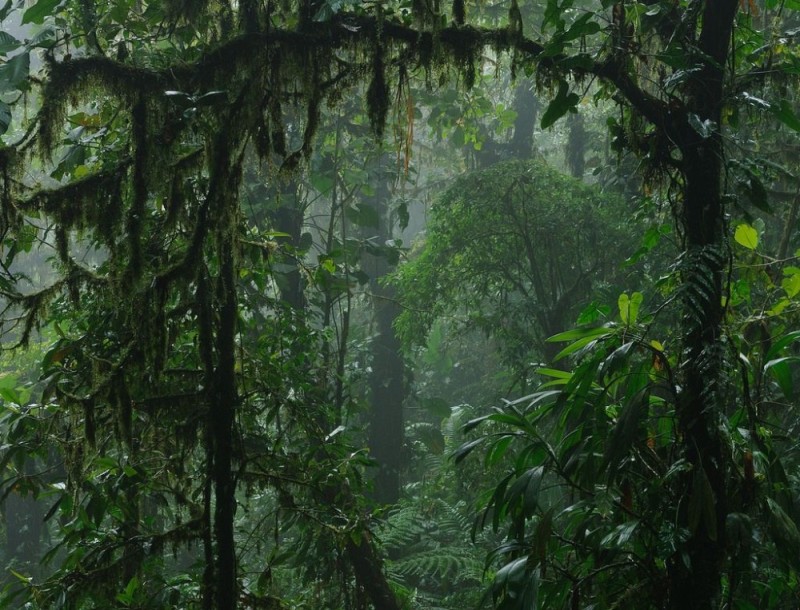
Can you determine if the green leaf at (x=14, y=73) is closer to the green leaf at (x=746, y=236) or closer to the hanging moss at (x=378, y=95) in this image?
the hanging moss at (x=378, y=95)

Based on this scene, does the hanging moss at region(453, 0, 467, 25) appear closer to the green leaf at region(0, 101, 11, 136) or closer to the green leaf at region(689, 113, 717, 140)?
the green leaf at region(689, 113, 717, 140)

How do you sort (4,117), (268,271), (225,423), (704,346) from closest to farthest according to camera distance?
1. (4,117)
2. (704,346)
3. (225,423)
4. (268,271)

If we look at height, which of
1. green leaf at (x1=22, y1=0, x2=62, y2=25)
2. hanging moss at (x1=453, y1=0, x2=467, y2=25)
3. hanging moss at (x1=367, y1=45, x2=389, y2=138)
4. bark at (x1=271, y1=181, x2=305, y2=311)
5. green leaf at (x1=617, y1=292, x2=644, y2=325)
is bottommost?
green leaf at (x1=617, y1=292, x2=644, y2=325)

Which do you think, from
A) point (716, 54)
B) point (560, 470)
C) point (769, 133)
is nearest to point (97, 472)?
point (560, 470)

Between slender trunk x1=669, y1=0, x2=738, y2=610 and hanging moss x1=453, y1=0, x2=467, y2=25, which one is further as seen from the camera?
hanging moss x1=453, y1=0, x2=467, y2=25

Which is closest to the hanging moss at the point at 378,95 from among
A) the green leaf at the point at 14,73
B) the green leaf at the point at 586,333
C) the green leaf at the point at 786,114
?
the green leaf at the point at 586,333

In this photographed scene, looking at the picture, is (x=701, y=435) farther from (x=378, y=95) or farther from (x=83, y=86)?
(x=83, y=86)

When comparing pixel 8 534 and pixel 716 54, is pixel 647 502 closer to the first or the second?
pixel 716 54

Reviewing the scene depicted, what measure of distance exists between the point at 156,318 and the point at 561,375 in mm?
1141

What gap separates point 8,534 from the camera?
10688mm

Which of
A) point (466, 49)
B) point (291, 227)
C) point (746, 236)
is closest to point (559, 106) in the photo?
point (466, 49)

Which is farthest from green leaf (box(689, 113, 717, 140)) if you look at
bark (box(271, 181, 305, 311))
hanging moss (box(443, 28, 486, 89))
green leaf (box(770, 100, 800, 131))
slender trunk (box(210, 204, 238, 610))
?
bark (box(271, 181, 305, 311))

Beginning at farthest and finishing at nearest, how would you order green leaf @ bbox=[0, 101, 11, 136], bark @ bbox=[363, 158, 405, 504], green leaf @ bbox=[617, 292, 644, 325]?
1. bark @ bbox=[363, 158, 405, 504]
2. green leaf @ bbox=[617, 292, 644, 325]
3. green leaf @ bbox=[0, 101, 11, 136]

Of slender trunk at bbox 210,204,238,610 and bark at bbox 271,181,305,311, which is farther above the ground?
bark at bbox 271,181,305,311
